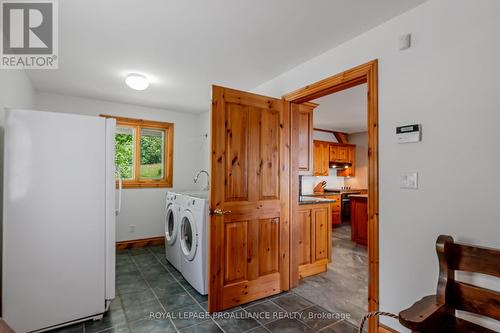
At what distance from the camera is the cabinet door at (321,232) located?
3385 mm

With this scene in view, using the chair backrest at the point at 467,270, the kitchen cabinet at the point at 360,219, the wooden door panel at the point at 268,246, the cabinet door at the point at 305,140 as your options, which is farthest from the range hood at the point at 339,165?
the chair backrest at the point at 467,270

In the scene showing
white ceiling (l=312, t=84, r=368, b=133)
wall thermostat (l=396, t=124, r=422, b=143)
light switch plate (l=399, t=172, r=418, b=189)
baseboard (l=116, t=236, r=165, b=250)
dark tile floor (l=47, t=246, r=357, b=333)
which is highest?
white ceiling (l=312, t=84, r=368, b=133)

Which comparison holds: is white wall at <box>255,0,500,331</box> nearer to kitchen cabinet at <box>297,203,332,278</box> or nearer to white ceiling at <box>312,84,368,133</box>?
kitchen cabinet at <box>297,203,332,278</box>

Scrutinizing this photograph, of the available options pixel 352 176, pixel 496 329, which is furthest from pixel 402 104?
pixel 352 176

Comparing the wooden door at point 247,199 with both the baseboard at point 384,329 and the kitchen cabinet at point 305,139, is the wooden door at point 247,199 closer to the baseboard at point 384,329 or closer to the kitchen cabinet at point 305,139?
the kitchen cabinet at point 305,139

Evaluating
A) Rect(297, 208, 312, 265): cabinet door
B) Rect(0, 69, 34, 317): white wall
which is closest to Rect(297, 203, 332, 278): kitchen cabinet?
Rect(297, 208, 312, 265): cabinet door

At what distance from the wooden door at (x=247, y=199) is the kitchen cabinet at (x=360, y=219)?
250 cm

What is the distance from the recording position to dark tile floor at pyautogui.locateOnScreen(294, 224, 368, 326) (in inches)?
98.1

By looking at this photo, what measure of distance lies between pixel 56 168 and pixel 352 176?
733 cm

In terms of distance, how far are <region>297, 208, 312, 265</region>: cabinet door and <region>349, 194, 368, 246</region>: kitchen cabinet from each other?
1.88 meters

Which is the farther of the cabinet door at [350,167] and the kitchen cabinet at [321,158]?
the cabinet door at [350,167]

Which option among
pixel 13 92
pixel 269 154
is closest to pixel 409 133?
pixel 269 154

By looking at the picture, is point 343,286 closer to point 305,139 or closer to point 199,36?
point 305,139

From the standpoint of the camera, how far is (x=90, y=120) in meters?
2.19
